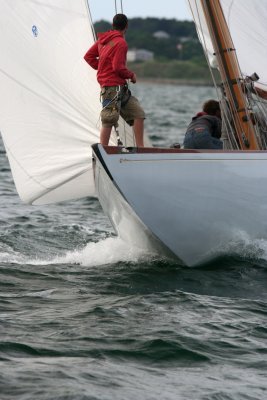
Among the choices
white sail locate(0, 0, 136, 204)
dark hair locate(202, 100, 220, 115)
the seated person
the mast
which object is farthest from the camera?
dark hair locate(202, 100, 220, 115)

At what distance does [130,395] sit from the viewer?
5117mm

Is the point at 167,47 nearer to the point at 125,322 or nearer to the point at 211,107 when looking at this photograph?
the point at 211,107

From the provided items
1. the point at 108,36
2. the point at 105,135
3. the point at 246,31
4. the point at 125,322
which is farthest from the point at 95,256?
the point at 246,31

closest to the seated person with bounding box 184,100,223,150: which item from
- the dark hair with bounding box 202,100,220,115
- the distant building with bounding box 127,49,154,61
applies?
the dark hair with bounding box 202,100,220,115

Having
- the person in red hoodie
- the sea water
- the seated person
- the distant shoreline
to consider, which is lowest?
the sea water

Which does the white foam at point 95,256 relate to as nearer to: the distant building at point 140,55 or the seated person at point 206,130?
the seated person at point 206,130

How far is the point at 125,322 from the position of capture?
6.32 meters

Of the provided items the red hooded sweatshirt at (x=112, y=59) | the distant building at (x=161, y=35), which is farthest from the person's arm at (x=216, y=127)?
the distant building at (x=161, y=35)

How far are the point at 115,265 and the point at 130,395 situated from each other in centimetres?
282

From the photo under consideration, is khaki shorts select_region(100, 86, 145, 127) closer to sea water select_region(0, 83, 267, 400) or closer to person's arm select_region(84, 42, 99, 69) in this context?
person's arm select_region(84, 42, 99, 69)

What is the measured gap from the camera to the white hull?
7.22 m

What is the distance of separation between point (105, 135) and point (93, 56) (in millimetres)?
584

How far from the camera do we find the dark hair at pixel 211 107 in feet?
27.4

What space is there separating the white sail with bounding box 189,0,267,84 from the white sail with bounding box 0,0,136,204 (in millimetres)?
1171
